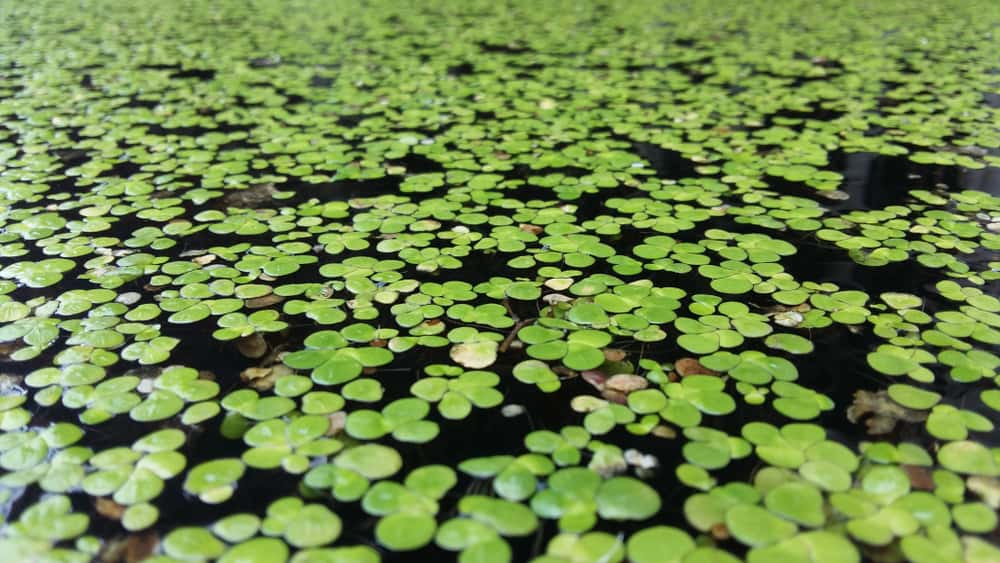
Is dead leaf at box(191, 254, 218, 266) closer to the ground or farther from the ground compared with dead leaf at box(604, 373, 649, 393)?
farther from the ground

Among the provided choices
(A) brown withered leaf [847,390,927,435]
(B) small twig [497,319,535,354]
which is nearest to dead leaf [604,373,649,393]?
(B) small twig [497,319,535,354]

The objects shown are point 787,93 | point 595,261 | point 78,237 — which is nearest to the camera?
point 595,261

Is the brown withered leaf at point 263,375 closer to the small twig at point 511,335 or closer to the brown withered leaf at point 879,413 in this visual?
the small twig at point 511,335

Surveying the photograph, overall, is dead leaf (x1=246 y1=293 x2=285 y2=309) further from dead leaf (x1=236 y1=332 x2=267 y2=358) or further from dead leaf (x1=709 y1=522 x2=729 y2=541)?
dead leaf (x1=709 y1=522 x2=729 y2=541)

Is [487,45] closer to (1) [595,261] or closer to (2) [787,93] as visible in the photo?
(2) [787,93]

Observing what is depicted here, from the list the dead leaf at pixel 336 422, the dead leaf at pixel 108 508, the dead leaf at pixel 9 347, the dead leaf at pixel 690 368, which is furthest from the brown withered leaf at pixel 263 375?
the dead leaf at pixel 690 368

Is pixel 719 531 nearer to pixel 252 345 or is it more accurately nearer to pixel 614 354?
pixel 614 354

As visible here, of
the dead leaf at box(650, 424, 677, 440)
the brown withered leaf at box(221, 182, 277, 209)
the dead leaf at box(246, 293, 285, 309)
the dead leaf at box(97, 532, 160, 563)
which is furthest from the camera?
the brown withered leaf at box(221, 182, 277, 209)

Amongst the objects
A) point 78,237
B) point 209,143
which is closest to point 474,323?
point 78,237
